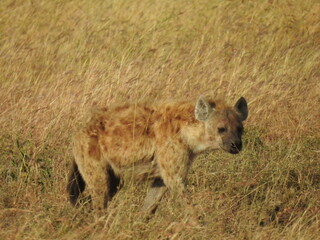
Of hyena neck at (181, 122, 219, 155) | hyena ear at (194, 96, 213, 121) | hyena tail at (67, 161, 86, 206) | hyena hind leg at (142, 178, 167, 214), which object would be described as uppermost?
hyena ear at (194, 96, 213, 121)

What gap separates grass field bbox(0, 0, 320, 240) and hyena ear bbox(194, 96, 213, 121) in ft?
1.61

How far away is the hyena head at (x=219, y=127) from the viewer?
16.9 feet

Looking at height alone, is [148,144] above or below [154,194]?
above

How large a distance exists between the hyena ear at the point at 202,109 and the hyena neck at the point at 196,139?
79mm

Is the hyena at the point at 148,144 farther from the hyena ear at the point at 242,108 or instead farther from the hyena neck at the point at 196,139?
the hyena ear at the point at 242,108

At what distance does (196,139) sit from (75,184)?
0.83 metres

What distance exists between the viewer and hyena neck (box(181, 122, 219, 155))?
5.18m

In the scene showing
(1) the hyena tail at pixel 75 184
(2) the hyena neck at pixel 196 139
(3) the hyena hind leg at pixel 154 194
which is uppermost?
(2) the hyena neck at pixel 196 139

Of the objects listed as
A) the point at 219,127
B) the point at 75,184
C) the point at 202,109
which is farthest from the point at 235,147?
the point at 75,184

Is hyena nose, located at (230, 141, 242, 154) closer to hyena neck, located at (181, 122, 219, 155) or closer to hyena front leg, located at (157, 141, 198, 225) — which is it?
hyena neck, located at (181, 122, 219, 155)

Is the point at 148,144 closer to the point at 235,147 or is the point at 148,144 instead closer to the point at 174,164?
the point at 174,164

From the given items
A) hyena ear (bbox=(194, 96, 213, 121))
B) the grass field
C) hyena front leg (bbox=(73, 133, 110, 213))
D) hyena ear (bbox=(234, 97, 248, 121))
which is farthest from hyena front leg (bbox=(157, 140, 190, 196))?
hyena ear (bbox=(234, 97, 248, 121))

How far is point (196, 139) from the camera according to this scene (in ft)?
17.1

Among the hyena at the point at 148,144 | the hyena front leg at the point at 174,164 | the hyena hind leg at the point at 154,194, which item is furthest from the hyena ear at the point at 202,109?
the hyena hind leg at the point at 154,194
